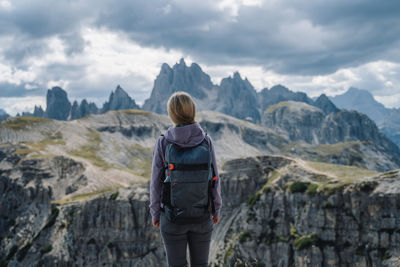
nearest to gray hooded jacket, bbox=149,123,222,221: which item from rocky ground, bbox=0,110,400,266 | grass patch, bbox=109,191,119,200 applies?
rocky ground, bbox=0,110,400,266

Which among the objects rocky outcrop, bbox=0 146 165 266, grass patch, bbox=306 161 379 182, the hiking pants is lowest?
rocky outcrop, bbox=0 146 165 266

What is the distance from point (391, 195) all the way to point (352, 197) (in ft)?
29.1

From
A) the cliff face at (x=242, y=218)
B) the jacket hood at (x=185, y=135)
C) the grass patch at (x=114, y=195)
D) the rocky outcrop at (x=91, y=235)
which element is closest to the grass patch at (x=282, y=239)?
the cliff face at (x=242, y=218)

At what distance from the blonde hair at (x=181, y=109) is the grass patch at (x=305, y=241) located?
277 ft

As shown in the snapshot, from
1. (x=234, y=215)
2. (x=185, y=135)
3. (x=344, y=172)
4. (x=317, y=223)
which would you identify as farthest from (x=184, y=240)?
(x=234, y=215)

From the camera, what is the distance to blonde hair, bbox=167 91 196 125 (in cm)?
994

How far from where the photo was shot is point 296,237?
292 ft

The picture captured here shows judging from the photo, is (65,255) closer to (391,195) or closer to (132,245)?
(132,245)

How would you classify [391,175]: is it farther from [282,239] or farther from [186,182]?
[186,182]

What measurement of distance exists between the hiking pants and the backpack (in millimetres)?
232

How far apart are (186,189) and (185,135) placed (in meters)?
1.61

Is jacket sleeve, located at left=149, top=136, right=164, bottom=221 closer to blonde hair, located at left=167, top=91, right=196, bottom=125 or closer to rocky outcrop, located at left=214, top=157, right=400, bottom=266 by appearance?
blonde hair, located at left=167, top=91, right=196, bottom=125

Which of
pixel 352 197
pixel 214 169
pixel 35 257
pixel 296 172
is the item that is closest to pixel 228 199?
pixel 296 172

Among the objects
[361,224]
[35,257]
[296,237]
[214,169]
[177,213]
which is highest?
[214,169]
